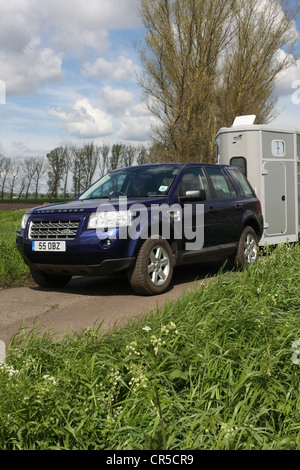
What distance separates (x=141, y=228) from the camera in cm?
664

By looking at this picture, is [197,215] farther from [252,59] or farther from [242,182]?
[252,59]

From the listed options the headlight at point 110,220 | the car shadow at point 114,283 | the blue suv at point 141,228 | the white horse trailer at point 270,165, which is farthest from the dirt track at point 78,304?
the white horse trailer at point 270,165

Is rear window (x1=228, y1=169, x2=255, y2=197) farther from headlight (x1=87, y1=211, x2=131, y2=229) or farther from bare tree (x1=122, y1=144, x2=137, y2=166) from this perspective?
bare tree (x1=122, y1=144, x2=137, y2=166)

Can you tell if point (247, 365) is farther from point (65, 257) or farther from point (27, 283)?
point (27, 283)

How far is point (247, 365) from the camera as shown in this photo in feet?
11.1

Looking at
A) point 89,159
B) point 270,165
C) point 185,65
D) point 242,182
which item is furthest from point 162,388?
point 89,159

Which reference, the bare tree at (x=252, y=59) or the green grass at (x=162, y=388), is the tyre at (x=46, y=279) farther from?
the bare tree at (x=252, y=59)

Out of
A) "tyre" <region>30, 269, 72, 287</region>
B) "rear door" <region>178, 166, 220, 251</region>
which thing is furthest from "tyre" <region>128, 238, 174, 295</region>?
"tyre" <region>30, 269, 72, 287</region>

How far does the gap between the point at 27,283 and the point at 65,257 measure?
1.59m

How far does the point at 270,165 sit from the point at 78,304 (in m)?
6.17

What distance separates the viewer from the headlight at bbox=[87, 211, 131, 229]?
6535 mm

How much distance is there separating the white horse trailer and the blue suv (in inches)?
94.1
